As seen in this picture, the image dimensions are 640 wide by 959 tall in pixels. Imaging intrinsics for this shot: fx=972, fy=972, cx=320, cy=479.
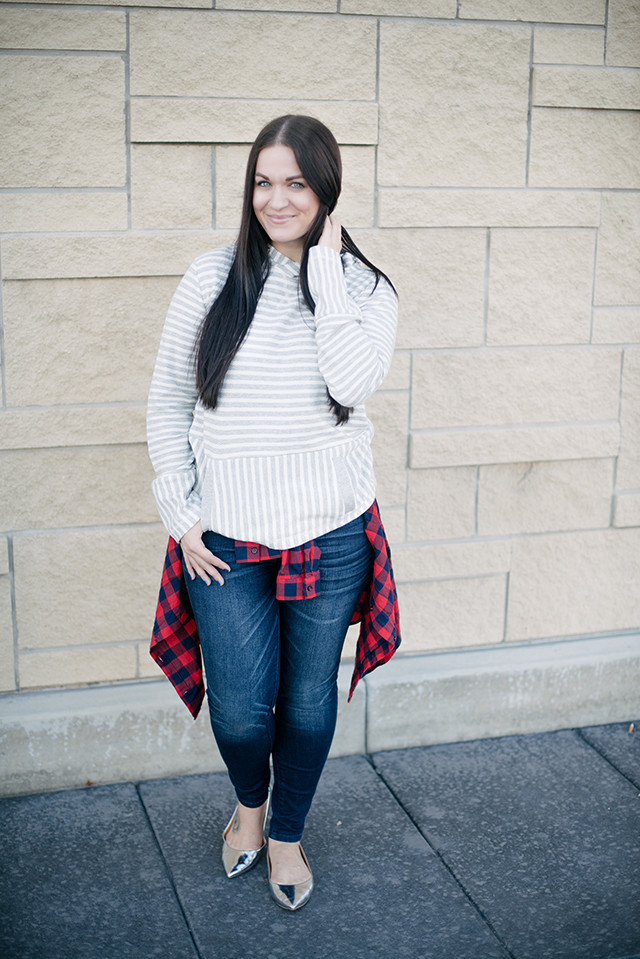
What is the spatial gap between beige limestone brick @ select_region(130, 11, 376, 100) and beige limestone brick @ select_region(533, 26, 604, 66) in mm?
552

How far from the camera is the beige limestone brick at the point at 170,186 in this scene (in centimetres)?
281

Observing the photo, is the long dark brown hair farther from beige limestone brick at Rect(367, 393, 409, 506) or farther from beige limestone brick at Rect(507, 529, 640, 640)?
beige limestone brick at Rect(507, 529, 640, 640)

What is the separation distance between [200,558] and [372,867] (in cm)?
105

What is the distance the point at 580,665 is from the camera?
3.45 m

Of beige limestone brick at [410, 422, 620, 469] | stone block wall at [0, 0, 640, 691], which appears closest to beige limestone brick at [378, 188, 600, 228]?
stone block wall at [0, 0, 640, 691]

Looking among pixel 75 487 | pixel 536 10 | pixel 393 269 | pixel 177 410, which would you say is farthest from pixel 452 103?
pixel 75 487

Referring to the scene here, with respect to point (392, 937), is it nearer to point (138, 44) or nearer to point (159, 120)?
point (159, 120)

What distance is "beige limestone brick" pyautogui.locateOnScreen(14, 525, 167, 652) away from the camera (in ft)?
9.74

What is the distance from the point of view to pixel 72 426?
2896mm

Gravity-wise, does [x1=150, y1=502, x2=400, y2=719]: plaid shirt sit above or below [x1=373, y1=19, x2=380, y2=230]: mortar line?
below

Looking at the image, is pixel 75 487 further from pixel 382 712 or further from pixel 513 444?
pixel 513 444

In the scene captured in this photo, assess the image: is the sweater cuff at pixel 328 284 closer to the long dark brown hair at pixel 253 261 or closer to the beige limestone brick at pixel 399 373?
the long dark brown hair at pixel 253 261

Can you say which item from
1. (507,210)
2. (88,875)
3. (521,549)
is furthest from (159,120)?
(88,875)

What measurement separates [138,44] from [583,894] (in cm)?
264
